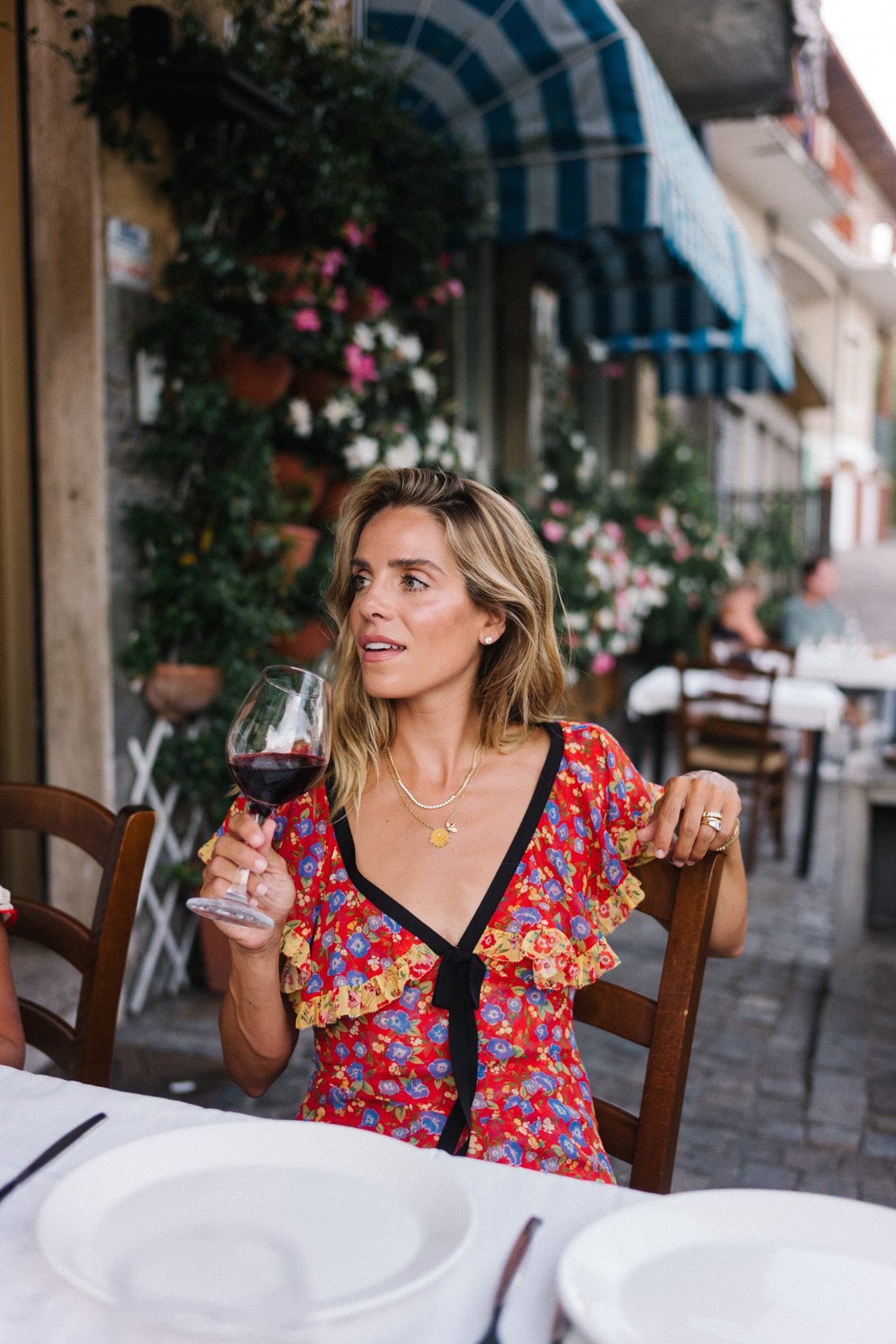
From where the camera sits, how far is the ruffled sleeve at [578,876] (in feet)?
4.84

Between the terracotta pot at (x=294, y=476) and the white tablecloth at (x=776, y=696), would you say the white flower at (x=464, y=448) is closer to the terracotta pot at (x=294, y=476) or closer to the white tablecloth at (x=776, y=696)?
the terracotta pot at (x=294, y=476)

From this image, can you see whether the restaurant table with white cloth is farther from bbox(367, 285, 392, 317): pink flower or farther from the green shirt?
bbox(367, 285, 392, 317): pink flower

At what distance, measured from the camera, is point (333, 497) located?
386cm

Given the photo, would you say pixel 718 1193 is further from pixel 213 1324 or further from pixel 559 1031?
pixel 559 1031

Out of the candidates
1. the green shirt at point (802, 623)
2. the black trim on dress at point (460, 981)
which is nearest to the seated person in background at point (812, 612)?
the green shirt at point (802, 623)

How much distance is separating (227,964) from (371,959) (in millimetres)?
2132

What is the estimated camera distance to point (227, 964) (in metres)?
3.45

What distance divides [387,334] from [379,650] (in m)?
2.47

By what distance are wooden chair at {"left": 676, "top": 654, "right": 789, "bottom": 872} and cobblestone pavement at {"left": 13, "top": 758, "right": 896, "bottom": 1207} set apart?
1.14 metres

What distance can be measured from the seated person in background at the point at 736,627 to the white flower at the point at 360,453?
12.4 feet

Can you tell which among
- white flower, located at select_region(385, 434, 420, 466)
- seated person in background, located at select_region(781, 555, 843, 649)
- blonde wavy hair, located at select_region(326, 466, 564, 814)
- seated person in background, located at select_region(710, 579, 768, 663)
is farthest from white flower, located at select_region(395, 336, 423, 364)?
seated person in background, located at select_region(781, 555, 843, 649)

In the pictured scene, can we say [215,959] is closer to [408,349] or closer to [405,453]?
[405,453]


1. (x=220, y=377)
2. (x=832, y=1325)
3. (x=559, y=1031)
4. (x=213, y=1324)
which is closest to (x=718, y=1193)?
(x=832, y=1325)

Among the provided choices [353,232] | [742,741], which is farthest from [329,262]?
[742,741]
